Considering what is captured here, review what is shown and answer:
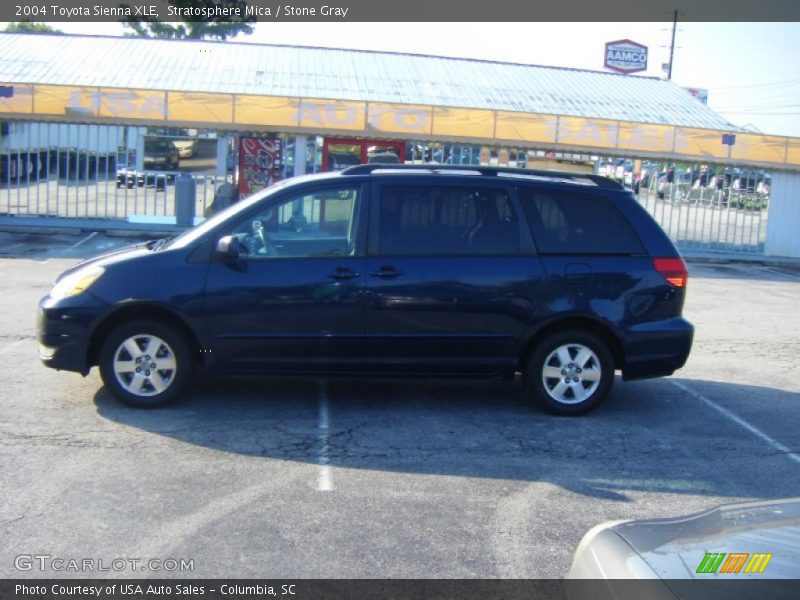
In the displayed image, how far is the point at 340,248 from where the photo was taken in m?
7.25

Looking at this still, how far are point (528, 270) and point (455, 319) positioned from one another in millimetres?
706

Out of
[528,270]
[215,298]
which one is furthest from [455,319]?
[215,298]

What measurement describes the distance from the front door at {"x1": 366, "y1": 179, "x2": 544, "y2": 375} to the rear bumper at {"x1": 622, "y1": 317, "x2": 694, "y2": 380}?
0.87 m

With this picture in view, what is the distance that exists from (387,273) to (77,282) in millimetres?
2379

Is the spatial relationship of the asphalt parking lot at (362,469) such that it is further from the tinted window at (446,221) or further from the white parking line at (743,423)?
the tinted window at (446,221)

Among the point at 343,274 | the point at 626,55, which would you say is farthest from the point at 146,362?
the point at 626,55

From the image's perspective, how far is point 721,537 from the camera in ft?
10.4

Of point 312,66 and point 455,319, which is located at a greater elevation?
point 312,66

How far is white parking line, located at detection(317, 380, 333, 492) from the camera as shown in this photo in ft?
19.0

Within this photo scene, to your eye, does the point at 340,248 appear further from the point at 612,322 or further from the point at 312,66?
the point at 312,66

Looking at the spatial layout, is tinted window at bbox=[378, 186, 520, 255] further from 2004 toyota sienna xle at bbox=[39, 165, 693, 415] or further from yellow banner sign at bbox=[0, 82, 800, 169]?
yellow banner sign at bbox=[0, 82, 800, 169]

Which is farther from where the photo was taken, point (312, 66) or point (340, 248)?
point (312, 66)

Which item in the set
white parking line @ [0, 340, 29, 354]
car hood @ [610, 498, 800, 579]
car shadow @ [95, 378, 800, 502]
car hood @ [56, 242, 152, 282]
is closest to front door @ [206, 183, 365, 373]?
car shadow @ [95, 378, 800, 502]

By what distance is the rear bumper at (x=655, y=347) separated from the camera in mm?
7469
